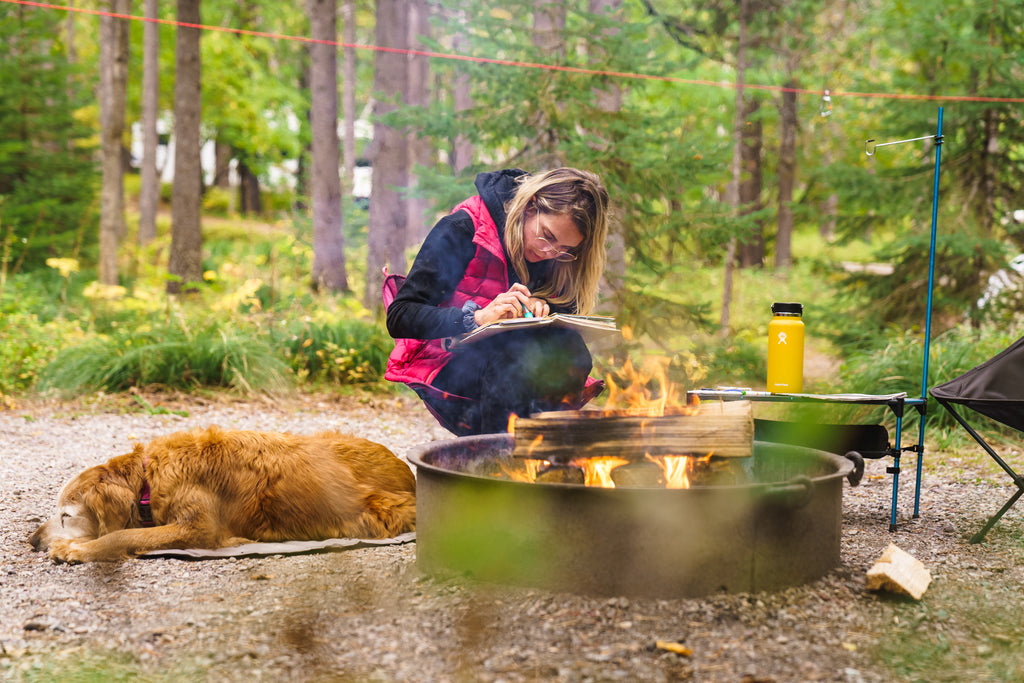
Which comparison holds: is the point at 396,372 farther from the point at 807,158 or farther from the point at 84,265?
the point at 807,158

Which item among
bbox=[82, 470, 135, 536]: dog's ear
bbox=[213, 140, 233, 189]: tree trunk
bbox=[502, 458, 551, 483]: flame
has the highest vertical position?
bbox=[213, 140, 233, 189]: tree trunk

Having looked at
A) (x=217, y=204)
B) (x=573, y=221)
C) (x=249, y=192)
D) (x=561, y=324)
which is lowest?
(x=561, y=324)

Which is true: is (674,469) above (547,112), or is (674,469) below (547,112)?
below

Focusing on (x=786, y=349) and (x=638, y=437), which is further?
(x=786, y=349)

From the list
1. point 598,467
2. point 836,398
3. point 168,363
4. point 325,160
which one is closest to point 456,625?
point 598,467

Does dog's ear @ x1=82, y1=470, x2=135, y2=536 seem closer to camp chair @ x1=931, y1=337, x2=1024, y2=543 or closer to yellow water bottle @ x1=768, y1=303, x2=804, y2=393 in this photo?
yellow water bottle @ x1=768, y1=303, x2=804, y2=393

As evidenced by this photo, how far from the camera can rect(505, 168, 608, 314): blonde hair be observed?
354 cm

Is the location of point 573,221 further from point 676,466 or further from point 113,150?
point 113,150

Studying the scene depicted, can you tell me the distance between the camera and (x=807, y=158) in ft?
62.6

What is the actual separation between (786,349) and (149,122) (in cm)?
1581

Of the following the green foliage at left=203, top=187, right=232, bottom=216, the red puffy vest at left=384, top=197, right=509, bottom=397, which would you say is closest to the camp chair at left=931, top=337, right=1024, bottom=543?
the red puffy vest at left=384, top=197, right=509, bottom=397

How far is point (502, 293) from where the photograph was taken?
3504mm

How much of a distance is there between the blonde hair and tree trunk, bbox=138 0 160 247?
46.3 feet

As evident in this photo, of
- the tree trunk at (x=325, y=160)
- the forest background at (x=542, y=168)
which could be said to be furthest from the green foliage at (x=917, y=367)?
the tree trunk at (x=325, y=160)
